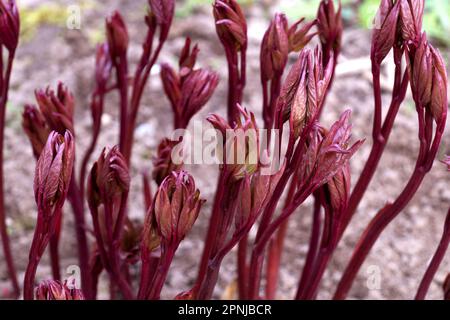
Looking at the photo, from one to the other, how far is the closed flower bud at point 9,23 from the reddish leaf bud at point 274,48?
33 centimetres

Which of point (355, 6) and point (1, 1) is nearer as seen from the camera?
point (1, 1)

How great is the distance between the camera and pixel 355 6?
2029 millimetres

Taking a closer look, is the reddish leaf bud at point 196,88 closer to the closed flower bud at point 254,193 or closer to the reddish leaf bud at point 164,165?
the reddish leaf bud at point 164,165

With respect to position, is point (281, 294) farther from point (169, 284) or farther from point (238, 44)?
point (238, 44)

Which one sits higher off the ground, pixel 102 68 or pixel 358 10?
pixel 358 10

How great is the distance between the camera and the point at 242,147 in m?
0.73

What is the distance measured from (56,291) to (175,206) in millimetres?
150

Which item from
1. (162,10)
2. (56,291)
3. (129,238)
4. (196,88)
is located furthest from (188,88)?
(56,291)

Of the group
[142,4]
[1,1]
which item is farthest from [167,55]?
[1,1]

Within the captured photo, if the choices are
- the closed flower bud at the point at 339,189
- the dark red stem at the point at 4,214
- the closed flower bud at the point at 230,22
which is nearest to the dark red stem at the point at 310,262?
the closed flower bud at the point at 339,189

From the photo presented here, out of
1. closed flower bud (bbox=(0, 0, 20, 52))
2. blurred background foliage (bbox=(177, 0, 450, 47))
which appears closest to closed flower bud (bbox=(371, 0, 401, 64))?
closed flower bud (bbox=(0, 0, 20, 52))

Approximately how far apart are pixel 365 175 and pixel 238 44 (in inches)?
8.9

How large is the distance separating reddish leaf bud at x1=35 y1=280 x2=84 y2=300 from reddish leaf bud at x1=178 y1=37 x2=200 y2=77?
1.22 ft

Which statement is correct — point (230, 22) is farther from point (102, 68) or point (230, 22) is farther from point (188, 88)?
point (102, 68)
